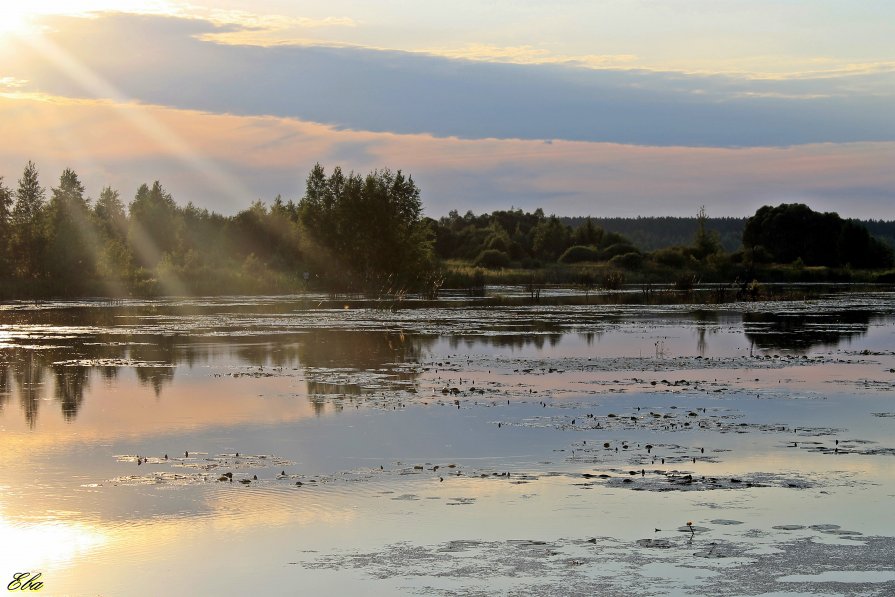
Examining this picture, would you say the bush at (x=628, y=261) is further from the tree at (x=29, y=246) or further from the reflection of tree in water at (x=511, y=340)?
the reflection of tree in water at (x=511, y=340)

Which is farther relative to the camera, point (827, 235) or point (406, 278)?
point (827, 235)

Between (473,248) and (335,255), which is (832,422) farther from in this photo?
(473,248)

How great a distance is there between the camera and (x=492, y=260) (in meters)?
139

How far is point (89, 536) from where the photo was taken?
40.9 ft

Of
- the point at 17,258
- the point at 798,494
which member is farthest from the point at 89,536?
the point at 17,258

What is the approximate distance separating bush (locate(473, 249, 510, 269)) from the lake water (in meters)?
103

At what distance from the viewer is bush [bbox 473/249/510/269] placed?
455ft

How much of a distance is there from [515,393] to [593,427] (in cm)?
506

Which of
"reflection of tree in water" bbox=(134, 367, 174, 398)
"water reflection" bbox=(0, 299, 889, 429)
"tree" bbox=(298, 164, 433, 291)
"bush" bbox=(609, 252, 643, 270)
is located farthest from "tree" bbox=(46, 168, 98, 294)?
"reflection of tree in water" bbox=(134, 367, 174, 398)

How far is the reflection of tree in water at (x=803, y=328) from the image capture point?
38188 mm

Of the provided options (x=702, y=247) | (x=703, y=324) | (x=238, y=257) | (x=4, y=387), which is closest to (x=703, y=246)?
(x=702, y=247)

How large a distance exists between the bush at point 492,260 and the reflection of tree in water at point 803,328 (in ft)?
268

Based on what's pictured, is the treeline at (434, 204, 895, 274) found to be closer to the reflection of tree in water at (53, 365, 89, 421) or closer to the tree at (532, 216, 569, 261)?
the tree at (532, 216, 569, 261)

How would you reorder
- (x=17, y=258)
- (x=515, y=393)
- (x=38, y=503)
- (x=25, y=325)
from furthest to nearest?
1. (x=17, y=258)
2. (x=25, y=325)
3. (x=515, y=393)
4. (x=38, y=503)
